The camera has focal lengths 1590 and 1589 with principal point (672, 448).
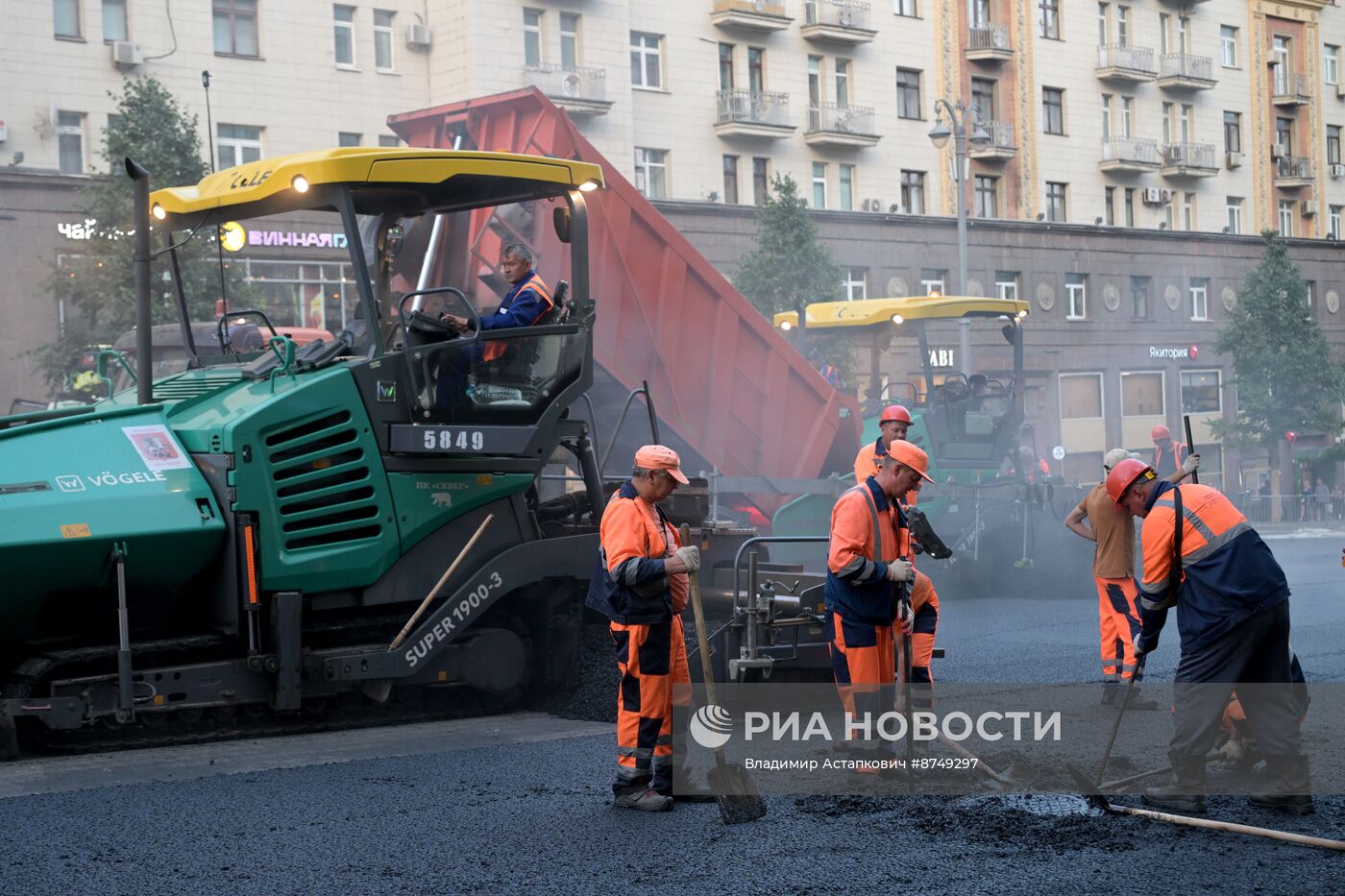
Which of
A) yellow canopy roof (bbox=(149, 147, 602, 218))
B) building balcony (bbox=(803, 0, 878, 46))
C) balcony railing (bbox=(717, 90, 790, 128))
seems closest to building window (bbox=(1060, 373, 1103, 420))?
building balcony (bbox=(803, 0, 878, 46))

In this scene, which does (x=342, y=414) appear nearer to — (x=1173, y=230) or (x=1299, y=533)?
(x=1299, y=533)

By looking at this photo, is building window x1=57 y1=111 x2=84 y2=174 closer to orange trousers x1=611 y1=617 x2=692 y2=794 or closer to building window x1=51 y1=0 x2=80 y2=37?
building window x1=51 y1=0 x2=80 y2=37

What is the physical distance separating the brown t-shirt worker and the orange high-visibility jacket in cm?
248

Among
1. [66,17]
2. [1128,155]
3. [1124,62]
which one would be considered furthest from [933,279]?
[66,17]

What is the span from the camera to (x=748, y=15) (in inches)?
1213

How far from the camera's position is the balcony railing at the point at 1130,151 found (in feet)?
126

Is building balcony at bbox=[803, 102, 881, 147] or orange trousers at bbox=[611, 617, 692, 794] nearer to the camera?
orange trousers at bbox=[611, 617, 692, 794]

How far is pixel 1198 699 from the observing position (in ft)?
19.3

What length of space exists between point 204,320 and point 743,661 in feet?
11.0

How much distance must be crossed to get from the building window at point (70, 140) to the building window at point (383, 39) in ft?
16.5

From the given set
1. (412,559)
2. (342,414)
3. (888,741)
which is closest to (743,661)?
(888,741)

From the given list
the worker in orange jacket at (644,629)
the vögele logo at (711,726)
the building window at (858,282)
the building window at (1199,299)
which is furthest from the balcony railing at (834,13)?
the worker in orange jacket at (644,629)

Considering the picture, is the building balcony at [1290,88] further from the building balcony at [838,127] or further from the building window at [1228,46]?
the building balcony at [838,127]

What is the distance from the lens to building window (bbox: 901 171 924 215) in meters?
34.6
